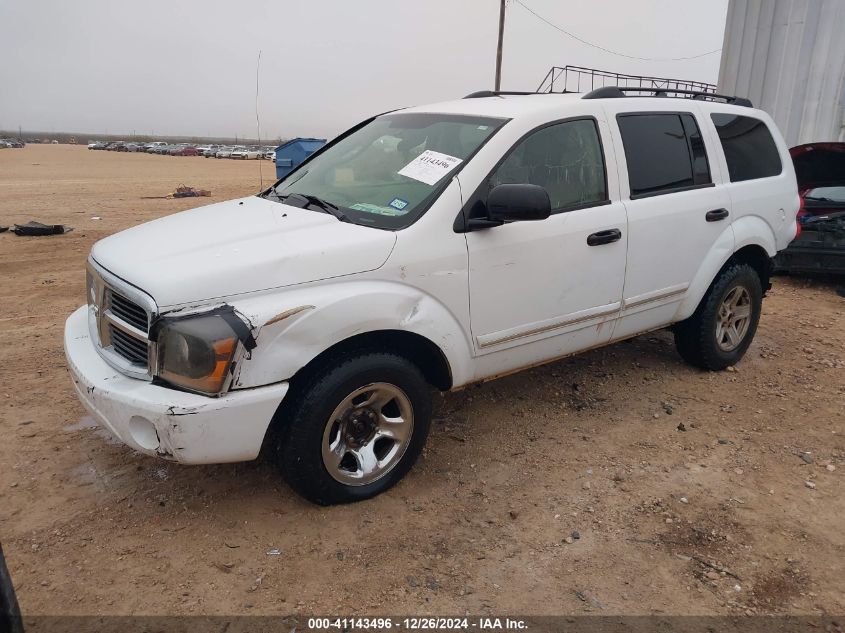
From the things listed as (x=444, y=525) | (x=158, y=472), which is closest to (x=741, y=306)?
(x=444, y=525)

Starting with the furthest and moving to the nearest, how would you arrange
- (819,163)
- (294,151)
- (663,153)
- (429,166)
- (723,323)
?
(294,151)
(819,163)
(723,323)
(663,153)
(429,166)

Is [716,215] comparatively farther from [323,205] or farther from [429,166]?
[323,205]

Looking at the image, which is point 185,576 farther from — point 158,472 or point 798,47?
point 798,47

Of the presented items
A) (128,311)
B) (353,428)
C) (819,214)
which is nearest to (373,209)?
(353,428)

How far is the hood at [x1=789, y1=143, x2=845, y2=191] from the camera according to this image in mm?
7195

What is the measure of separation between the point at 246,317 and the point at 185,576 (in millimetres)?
1060

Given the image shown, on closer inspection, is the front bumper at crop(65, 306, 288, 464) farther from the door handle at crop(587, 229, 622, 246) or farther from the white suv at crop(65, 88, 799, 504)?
the door handle at crop(587, 229, 622, 246)

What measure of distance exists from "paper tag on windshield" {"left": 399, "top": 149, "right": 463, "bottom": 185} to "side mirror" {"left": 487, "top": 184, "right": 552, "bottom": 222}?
343 millimetres

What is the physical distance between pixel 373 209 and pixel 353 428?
1.06 m

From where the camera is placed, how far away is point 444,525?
2.84 metres

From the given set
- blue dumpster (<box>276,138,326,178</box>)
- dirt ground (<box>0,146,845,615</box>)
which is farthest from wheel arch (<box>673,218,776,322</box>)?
blue dumpster (<box>276,138,326,178</box>)

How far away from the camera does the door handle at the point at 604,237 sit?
11.2 ft

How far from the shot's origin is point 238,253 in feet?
8.66

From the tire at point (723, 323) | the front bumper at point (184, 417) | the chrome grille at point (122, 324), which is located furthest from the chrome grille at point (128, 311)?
the tire at point (723, 323)
